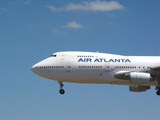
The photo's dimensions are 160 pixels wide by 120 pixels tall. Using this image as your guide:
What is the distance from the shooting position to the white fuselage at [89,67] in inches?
2817

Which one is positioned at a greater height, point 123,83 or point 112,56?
point 112,56

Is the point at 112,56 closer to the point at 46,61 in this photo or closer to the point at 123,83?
the point at 123,83

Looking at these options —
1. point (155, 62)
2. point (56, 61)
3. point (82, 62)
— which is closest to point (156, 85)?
point (155, 62)

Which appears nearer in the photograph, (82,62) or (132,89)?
(82,62)

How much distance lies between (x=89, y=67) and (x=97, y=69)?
159 cm

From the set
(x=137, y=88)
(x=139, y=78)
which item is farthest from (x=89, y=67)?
(x=137, y=88)

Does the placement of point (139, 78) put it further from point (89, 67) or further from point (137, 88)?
point (89, 67)

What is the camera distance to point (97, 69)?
71.5 metres

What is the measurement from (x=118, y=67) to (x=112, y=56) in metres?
2.88

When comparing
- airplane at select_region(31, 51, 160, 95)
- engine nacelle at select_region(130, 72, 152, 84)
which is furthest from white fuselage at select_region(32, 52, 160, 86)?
engine nacelle at select_region(130, 72, 152, 84)

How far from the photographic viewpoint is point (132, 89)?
79562 millimetres

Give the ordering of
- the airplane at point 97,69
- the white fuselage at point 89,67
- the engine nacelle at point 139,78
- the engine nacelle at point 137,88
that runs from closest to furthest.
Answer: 1. the engine nacelle at point 139,78
2. the airplane at point 97,69
3. the white fuselage at point 89,67
4. the engine nacelle at point 137,88

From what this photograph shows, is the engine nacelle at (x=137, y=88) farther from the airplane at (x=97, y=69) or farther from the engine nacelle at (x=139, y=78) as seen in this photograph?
the engine nacelle at (x=139, y=78)

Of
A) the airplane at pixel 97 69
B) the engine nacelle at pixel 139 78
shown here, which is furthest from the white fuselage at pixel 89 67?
the engine nacelle at pixel 139 78
